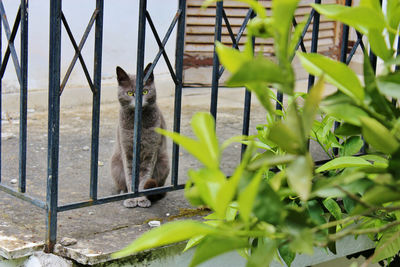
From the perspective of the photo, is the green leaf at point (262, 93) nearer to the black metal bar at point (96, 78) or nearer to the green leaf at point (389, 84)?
the green leaf at point (389, 84)

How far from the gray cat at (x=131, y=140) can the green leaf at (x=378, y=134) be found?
2359 millimetres

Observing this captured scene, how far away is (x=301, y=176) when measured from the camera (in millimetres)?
847

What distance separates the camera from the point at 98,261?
2178 millimetres

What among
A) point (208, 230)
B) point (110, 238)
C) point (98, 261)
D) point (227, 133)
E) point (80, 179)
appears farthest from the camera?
point (227, 133)

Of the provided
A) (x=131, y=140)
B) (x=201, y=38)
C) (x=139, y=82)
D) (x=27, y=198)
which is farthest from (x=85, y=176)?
(x=201, y=38)

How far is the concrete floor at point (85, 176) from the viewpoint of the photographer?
94.1 inches

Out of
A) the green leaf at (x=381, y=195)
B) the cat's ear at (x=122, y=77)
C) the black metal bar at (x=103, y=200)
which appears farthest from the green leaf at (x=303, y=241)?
the cat's ear at (x=122, y=77)

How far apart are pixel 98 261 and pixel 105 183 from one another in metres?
1.23

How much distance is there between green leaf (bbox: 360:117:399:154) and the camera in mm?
931

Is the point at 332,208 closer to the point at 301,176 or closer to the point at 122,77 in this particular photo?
the point at 301,176

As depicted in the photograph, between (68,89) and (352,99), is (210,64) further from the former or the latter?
(352,99)

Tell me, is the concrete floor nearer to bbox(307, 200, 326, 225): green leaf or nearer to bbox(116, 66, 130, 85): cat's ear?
bbox(116, 66, 130, 85): cat's ear

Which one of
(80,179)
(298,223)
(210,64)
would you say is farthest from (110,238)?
(210,64)

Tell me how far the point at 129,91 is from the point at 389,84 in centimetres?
238
